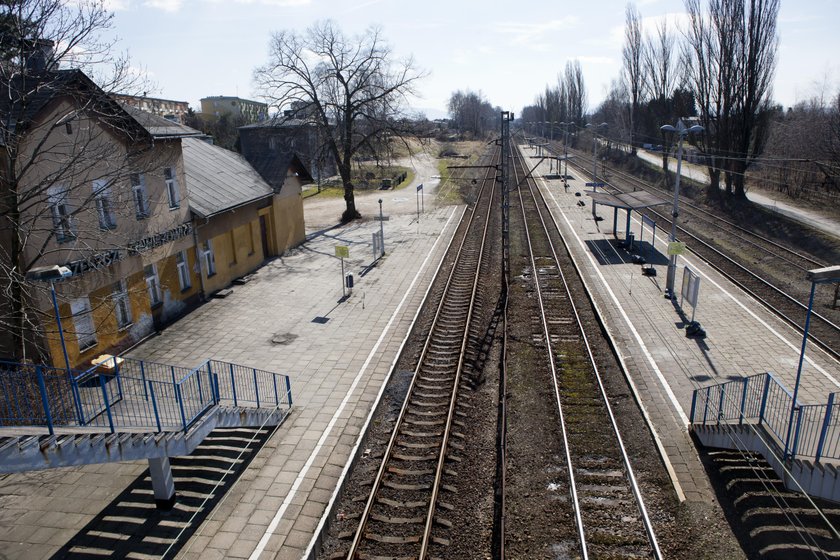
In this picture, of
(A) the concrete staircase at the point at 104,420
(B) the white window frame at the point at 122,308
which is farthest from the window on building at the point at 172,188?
(A) the concrete staircase at the point at 104,420

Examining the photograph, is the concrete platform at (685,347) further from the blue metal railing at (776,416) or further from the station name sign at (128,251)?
the station name sign at (128,251)

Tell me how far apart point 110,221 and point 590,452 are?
14275mm

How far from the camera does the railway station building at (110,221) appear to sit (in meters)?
11.7

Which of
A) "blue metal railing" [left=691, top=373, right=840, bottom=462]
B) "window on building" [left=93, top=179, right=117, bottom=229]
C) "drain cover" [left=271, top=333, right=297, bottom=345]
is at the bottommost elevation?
"drain cover" [left=271, top=333, right=297, bottom=345]

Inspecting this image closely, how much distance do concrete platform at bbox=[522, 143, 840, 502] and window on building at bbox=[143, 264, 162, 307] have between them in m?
14.7

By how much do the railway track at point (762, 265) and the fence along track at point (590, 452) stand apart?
7023mm

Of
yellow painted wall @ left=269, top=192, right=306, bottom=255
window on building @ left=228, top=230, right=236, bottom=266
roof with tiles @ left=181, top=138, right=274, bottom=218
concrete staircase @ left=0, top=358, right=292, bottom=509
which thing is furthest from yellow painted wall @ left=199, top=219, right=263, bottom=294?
concrete staircase @ left=0, top=358, right=292, bottom=509

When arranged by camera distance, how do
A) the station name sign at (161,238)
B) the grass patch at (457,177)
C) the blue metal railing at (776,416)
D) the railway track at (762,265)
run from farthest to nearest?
the grass patch at (457,177) < the railway track at (762,265) < the station name sign at (161,238) < the blue metal railing at (776,416)

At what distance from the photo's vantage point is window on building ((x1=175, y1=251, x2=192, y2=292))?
19438 mm

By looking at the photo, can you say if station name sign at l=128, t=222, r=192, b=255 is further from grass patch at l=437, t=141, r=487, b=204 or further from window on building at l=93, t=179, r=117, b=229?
grass patch at l=437, t=141, r=487, b=204

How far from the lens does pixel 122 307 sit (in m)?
16.3

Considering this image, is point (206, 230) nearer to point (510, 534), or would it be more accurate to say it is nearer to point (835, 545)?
point (510, 534)

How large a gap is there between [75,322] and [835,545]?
16790 mm

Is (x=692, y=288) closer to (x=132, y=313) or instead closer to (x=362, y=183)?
(x=132, y=313)
